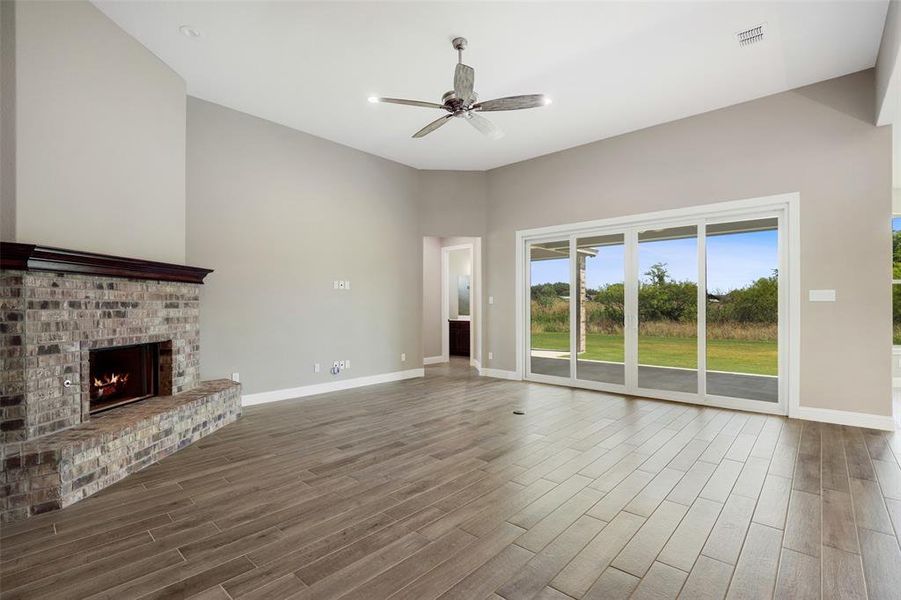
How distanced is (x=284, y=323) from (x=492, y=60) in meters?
3.88

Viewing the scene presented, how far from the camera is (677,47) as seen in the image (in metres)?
Answer: 3.61

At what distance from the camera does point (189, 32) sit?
3438 mm

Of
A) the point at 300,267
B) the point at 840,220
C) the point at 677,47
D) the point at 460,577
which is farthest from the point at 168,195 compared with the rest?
the point at 840,220

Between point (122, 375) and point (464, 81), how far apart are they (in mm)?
3838

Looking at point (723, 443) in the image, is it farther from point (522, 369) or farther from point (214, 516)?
point (214, 516)

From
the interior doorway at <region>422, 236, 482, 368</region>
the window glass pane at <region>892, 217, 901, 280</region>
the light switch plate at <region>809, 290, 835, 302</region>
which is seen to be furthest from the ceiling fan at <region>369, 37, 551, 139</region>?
the window glass pane at <region>892, 217, 901, 280</region>

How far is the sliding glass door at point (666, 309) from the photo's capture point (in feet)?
15.5

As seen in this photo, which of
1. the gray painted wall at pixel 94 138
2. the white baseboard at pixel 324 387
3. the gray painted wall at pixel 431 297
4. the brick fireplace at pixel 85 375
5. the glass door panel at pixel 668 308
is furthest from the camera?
the gray painted wall at pixel 431 297

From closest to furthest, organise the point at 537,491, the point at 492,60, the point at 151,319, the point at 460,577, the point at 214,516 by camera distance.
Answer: the point at 460,577 → the point at 214,516 → the point at 537,491 → the point at 151,319 → the point at 492,60

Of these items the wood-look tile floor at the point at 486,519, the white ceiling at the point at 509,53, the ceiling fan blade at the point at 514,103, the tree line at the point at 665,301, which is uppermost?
the white ceiling at the point at 509,53

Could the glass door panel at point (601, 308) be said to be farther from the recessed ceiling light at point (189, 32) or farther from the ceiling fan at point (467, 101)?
the recessed ceiling light at point (189, 32)

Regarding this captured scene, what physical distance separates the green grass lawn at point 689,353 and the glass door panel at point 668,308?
0.01 m

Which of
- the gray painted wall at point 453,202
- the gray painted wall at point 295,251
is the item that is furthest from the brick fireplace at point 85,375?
the gray painted wall at point 453,202

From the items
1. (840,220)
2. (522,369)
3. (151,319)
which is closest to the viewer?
(151,319)
